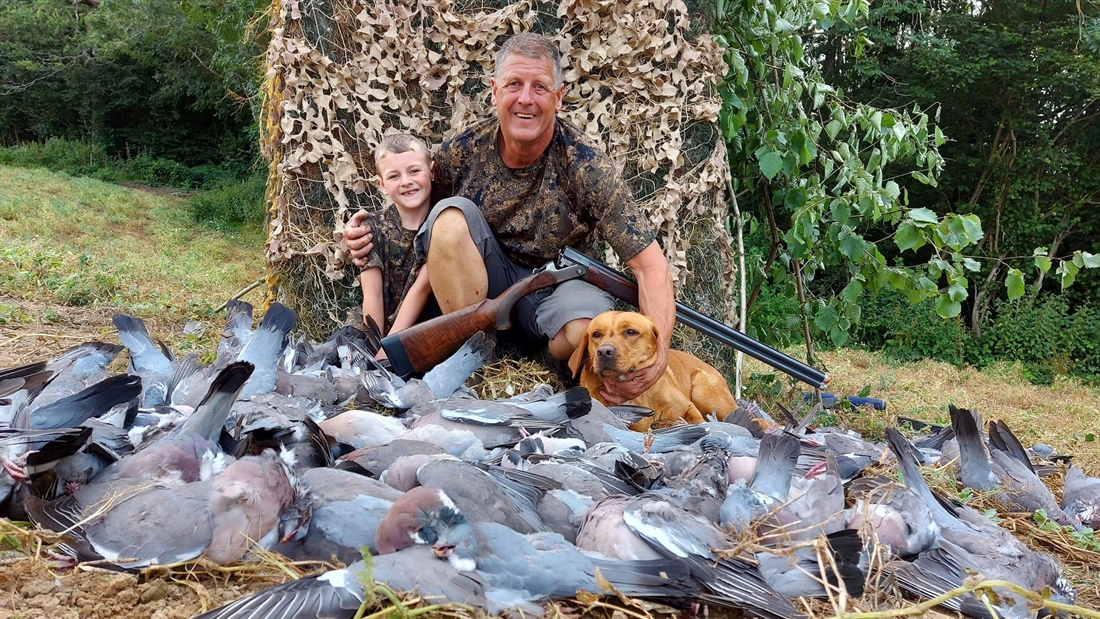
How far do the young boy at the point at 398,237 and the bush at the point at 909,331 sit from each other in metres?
8.14

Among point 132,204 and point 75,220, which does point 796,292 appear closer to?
point 75,220

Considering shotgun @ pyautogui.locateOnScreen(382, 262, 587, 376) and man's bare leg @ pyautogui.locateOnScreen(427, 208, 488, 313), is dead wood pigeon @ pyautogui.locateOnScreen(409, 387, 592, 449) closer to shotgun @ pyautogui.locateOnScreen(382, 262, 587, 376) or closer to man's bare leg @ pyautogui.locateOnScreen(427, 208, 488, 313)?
shotgun @ pyautogui.locateOnScreen(382, 262, 587, 376)

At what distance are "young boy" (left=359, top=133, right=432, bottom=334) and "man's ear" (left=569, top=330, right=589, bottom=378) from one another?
43.3 inches

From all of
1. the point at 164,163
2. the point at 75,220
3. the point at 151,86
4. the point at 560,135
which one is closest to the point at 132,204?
the point at 75,220

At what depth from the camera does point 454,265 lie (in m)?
4.50

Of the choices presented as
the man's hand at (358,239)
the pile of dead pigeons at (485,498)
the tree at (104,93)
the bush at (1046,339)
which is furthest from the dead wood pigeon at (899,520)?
the tree at (104,93)

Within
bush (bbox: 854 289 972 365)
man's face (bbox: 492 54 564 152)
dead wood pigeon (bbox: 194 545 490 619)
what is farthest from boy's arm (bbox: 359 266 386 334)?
bush (bbox: 854 289 972 365)

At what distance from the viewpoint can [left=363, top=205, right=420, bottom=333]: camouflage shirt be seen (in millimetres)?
5109

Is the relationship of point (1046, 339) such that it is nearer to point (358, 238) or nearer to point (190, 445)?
point (358, 238)

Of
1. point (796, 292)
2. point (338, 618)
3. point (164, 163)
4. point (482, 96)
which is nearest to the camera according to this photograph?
point (338, 618)

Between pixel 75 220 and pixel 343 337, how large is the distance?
957cm

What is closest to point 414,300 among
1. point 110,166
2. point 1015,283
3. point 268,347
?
point 268,347

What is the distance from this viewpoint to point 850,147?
587 centimetres

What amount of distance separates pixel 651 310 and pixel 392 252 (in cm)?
176
